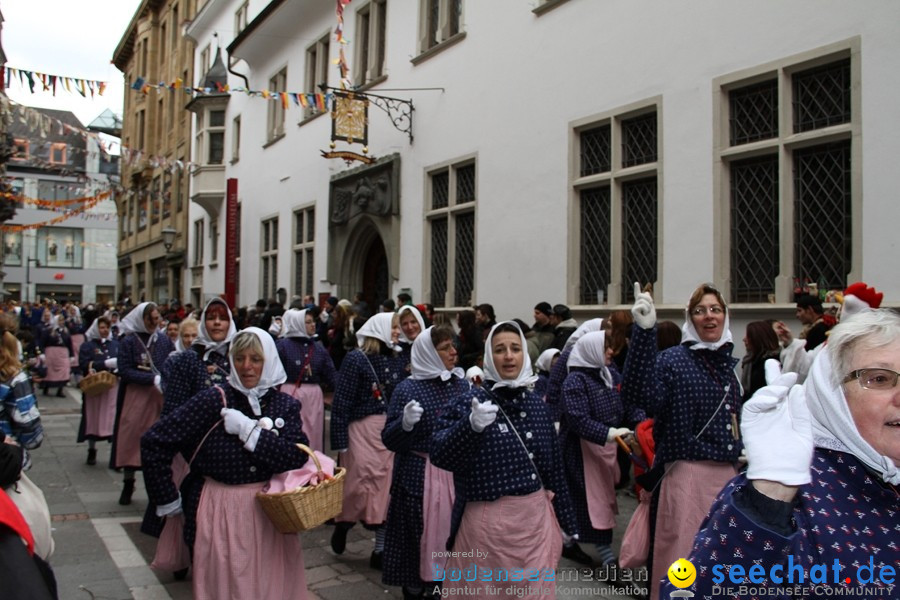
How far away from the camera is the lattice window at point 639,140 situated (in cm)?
977

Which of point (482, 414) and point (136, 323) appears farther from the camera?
point (136, 323)

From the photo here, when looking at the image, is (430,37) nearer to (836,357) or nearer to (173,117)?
(836,357)

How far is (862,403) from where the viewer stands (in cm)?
177

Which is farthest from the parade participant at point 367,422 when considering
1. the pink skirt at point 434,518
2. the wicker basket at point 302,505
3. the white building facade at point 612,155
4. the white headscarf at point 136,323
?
the white building facade at point 612,155

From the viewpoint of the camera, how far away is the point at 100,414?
30.2 ft

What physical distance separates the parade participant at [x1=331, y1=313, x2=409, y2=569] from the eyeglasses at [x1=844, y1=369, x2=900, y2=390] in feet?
14.4

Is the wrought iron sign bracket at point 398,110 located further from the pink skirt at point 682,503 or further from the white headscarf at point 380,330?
the pink skirt at point 682,503

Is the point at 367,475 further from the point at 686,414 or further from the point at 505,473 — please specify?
the point at 686,414

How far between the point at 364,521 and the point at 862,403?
4630 millimetres

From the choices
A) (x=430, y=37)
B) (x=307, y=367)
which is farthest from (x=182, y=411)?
(x=430, y=37)

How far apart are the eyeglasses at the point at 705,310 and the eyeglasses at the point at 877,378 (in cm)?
256

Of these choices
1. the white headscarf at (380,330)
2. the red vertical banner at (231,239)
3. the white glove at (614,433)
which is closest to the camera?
the white glove at (614,433)

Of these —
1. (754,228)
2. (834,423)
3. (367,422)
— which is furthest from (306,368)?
(834,423)

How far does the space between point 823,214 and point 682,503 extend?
4864mm
